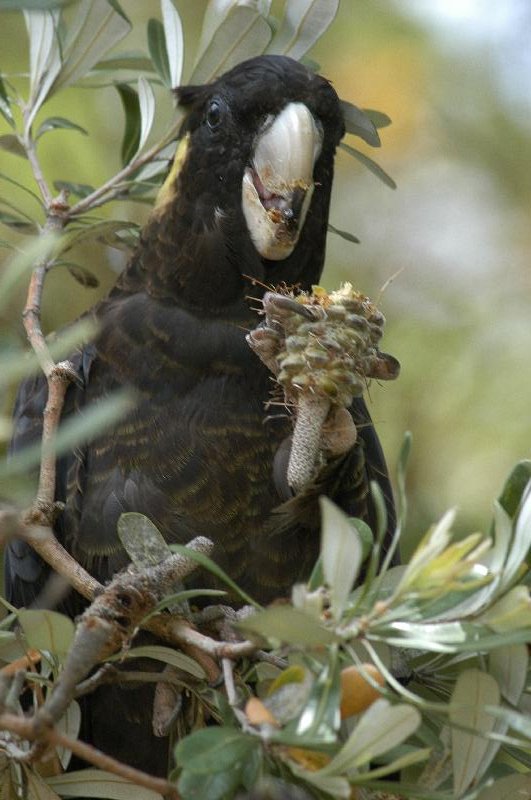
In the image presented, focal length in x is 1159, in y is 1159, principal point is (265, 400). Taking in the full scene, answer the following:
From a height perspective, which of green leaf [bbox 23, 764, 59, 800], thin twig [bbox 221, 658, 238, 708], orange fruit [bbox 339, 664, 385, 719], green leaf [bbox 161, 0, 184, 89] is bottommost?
green leaf [bbox 23, 764, 59, 800]

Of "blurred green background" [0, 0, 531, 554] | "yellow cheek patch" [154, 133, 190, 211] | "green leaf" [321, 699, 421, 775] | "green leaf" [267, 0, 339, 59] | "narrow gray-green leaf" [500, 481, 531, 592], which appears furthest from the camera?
"blurred green background" [0, 0, 531, 554]

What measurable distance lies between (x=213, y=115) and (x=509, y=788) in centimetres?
115

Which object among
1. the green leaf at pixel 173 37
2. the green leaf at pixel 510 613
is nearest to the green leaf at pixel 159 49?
the green leaf at pixel 173 37

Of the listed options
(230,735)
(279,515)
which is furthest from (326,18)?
(230,735)

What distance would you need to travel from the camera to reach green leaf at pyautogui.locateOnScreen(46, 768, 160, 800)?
129 cm

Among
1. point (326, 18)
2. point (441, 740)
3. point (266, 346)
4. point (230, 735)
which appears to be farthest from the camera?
point (326, 18)

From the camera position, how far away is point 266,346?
1474 millimetres

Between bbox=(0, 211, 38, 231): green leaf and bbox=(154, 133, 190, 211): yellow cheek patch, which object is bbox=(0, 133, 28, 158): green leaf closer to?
bbox=(0, 211, 38, 231): green leaf

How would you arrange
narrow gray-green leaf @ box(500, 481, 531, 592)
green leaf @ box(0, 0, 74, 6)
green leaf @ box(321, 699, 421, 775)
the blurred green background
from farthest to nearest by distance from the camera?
the blurred green background → narrow gray-green leaf @ box(500, 481, 531, 592) → green leaf @ box(321, 699, 421, 775) → green leaf @ box(0, 0, 74, 6)

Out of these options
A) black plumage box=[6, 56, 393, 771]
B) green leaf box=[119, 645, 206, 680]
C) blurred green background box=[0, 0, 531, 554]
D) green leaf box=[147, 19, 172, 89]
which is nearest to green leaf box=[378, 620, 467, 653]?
green leaf box=[119, 645, 206, 680]

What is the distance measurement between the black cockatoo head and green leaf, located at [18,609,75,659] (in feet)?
2.73

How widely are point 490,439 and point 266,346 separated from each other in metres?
1.20

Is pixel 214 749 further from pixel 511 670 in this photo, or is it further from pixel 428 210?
pixel 428 210

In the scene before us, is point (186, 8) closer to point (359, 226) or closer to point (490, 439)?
point (359, 226)
